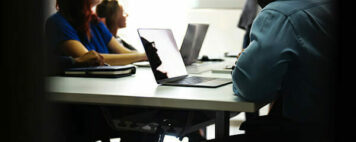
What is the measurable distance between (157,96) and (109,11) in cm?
205

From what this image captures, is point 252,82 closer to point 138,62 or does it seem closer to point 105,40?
point 138,62

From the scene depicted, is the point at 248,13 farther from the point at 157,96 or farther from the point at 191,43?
the point at 157,96

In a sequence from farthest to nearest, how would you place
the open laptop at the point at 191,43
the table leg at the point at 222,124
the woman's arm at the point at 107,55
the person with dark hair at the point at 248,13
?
1. the person with dark hair at the point at 248,13
2. the open laptop at the point at 191,43
3. the woman's arm at the point at 107,55
4. the table leg at the point at 222,124

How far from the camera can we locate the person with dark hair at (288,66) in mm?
1202

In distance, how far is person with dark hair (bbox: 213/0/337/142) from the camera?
1202 mm

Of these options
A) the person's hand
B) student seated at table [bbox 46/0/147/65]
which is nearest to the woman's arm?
student seated at table [bbox 46/0/147/65]

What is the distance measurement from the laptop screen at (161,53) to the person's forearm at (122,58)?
67 cm

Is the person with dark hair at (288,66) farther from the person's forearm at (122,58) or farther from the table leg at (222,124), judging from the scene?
the person's forearm at (122,58)

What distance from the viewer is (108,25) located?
3.22 metres

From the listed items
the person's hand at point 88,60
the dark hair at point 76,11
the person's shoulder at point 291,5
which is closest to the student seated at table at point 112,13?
the dark hair at point 76,11

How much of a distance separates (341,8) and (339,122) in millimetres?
103

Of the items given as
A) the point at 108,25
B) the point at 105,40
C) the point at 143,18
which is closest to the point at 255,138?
the point at 105,40

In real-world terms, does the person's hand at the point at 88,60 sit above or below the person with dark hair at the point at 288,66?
below

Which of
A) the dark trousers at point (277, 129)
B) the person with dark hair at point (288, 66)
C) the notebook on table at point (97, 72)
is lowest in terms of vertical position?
the dark trousers at point (277, 129)
